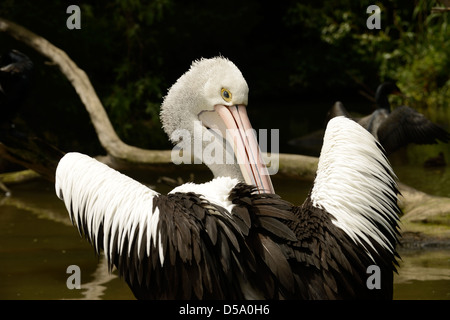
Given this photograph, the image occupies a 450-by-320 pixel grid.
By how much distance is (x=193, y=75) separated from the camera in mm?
3633

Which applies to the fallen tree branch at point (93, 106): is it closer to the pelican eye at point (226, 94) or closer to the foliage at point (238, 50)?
the foliage at point (238, 50)

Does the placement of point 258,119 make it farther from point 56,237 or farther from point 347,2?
point 56,237

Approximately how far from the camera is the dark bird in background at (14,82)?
19.7 feet

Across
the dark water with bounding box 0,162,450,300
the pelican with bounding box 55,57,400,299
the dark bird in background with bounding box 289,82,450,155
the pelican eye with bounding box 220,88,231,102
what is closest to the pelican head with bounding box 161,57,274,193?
the pelican eye with bounding box 220,88,231,102

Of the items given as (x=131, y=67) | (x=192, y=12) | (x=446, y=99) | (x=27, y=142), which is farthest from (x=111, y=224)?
(x=192, y=12)

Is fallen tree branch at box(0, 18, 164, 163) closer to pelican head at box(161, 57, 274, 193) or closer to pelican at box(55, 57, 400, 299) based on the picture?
pelican head at box(161, 57, 274, 193)

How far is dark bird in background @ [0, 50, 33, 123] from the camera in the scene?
19.7 feet

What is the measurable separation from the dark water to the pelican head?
43.8 inches

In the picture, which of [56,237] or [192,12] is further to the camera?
[192,12]

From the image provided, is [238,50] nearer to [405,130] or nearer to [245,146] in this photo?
[405,130]

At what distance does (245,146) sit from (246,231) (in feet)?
2.58

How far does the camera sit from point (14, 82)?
6039mm

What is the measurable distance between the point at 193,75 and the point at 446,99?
1076 cm

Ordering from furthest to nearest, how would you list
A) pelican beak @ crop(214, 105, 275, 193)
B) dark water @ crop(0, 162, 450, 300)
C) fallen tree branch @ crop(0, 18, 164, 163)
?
fallen tree branch @ crop(0, 18, 164, 163) → dark water @ crop(0, 162, 450, 300) → pelican beak @ crop(214, 105, 275, 193)
